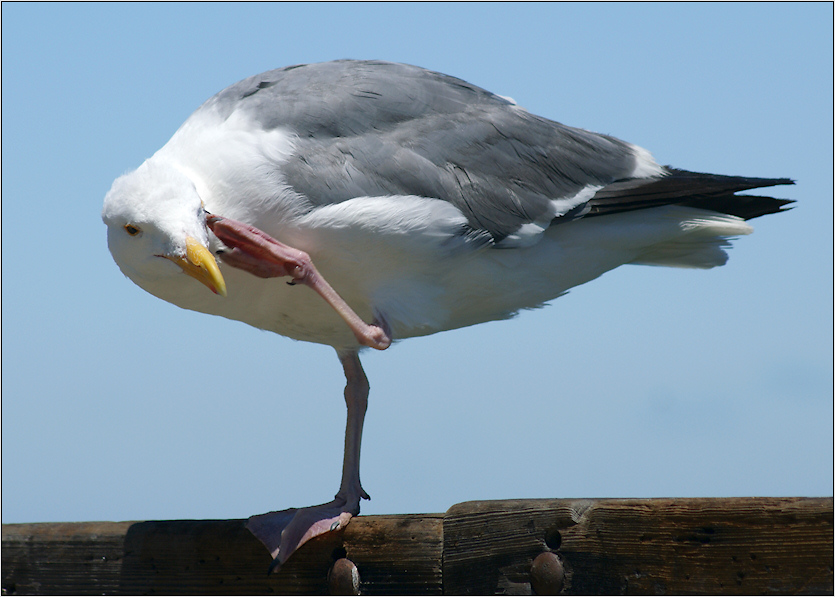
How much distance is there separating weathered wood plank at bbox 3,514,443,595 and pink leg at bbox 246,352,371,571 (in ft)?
0.17

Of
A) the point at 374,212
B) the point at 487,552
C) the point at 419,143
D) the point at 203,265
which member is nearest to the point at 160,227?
the point at 203,265

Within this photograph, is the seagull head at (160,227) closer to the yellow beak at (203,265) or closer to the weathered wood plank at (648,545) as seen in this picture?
the yellow beak at (203,265)

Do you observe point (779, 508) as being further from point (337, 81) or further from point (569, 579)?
point (337, 81)

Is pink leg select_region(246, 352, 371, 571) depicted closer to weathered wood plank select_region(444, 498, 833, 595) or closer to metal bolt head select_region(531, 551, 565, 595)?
weathered wood plank select_region(444, 498, 833, 595)

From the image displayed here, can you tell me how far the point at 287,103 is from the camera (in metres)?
3.90

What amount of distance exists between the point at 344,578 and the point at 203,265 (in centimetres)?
124

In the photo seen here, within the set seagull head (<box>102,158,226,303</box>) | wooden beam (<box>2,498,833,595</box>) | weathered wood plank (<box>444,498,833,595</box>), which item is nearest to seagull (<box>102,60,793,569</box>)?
seagull head (<box>102,158,226,303</box>)

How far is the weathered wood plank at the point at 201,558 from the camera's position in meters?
3.24

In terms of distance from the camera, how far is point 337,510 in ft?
12.8

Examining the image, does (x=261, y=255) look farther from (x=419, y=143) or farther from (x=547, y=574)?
(x=547, y=574)

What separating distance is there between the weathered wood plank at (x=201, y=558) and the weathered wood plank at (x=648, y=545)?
181 mm

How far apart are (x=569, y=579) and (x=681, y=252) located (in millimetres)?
2437

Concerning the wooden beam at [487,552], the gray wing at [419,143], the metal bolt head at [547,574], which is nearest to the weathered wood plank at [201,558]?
the wooden beam at [487,552]

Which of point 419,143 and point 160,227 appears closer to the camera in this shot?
point 160,227
